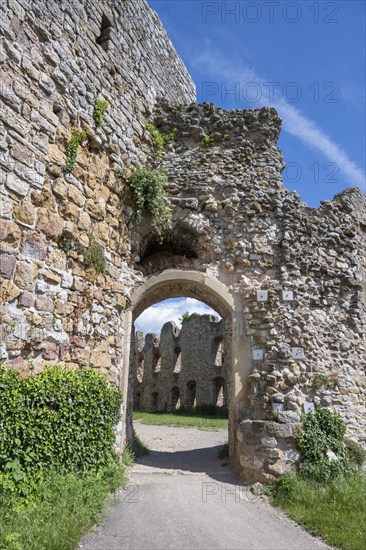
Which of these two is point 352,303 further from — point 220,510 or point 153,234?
point 220,510

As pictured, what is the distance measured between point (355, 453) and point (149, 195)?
18.5ft

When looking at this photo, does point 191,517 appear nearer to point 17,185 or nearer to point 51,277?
point 51,277

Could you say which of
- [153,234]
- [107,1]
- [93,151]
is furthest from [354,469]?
[107,1]

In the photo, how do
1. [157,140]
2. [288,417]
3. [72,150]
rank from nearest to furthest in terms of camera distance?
1. [72,150]
2. [288,417]
3. [157,140]

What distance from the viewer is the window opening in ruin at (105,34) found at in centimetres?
773

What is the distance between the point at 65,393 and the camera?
5469 mm

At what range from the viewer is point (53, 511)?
14.5 ft

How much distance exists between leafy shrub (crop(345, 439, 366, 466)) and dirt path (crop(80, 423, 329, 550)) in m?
1.84

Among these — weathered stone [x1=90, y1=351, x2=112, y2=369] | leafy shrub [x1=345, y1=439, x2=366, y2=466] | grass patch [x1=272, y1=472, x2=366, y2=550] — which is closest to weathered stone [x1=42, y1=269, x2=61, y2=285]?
weathered stone [x1=90, y1=351, x2=112, y2=369]

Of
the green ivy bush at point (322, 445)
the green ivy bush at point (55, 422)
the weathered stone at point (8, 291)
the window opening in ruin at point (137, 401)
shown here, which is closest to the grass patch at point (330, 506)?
the green ivy bush at point (322, 445)

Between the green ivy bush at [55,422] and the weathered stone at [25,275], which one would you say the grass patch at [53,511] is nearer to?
the green ivy bush at [55,422]

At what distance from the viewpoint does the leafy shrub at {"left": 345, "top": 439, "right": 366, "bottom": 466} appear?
694 centimetres

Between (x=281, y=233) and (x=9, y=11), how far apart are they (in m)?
5.61

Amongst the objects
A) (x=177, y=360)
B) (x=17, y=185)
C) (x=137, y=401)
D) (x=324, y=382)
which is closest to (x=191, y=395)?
(x=177, y=360)
